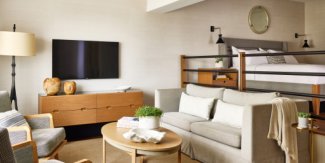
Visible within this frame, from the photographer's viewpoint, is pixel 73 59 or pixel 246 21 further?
pixel 246 21

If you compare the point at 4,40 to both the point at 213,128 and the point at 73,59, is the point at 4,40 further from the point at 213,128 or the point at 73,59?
the point at 213,128

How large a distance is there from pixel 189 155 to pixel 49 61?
250 centimetres

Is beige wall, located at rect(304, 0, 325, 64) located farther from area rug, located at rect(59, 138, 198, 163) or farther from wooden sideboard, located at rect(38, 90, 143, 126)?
area rug, located at rect(59, 138, 198, 163)

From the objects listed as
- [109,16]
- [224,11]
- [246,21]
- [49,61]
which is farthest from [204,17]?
[49,61]

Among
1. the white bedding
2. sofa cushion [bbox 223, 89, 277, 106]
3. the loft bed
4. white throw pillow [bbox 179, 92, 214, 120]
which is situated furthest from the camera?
the white bedding

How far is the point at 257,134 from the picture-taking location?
253 centimetres

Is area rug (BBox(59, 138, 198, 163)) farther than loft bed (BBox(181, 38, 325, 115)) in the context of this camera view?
No

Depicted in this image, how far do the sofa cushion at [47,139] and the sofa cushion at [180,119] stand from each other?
1.39 m

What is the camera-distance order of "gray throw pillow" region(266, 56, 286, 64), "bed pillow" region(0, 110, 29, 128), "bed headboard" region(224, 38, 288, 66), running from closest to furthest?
"bed pillow" region(0, 110, 29, 128) → "gray throw pillow" region(266, 56, 286, 64) → "bed headboard" region(224, 38, 288, 66)

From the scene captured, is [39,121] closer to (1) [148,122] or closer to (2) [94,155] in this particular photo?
(2) [94,155]

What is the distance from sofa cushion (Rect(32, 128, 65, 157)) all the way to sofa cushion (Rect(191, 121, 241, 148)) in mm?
1520

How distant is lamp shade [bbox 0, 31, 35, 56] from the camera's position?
3438 millimetres

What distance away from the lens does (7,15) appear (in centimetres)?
388

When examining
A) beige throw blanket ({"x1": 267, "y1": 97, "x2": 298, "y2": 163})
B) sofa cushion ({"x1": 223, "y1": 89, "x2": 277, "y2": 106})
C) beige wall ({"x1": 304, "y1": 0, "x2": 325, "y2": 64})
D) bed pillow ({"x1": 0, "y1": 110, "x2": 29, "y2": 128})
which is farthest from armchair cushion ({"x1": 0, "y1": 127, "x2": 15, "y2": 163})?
beige wall ({"x1": 304, "y1": 0, "x2": 325, "y2": 64})
